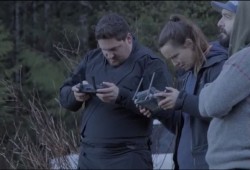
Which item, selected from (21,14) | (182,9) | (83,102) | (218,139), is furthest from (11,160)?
(21,14)

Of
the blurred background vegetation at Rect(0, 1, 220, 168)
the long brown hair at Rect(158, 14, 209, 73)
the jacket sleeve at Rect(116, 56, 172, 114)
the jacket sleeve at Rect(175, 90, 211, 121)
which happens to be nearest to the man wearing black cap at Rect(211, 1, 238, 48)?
the long brown hair at Rect(158, 14, 209, 73)

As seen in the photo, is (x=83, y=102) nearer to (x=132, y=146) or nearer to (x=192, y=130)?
(x=132, y=146)

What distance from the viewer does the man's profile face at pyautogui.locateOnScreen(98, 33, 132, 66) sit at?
502 centimetres

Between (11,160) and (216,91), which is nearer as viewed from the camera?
(216,91)

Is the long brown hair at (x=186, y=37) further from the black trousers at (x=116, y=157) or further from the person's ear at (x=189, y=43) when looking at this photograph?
the black trousers at (x=116, y=157)

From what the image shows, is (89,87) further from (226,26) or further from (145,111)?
(226,26)

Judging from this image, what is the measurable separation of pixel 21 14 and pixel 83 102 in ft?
33.5

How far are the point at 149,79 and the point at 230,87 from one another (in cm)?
144

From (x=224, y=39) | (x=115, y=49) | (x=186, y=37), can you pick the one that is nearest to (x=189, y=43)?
(x=186, y=37)

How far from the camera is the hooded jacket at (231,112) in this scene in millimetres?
3648

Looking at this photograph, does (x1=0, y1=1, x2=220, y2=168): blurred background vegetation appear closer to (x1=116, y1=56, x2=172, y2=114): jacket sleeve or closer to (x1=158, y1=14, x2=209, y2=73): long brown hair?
(x1=116, y1=56, x2=172, y2=114): jacket sleeve

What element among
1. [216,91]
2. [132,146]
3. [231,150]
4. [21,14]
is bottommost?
[21,14]

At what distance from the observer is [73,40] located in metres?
11.0

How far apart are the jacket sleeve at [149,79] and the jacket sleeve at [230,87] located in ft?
A: 4.14
